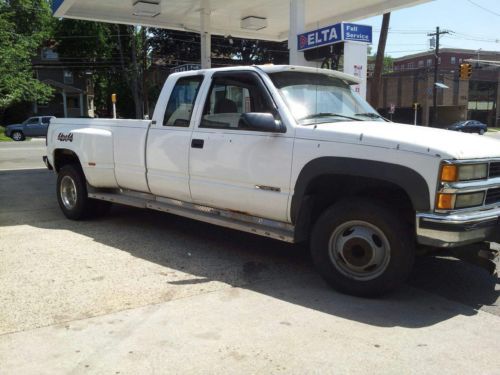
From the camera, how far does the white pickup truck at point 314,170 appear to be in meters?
4.07

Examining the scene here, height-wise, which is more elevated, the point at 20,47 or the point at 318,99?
the point at 20,47

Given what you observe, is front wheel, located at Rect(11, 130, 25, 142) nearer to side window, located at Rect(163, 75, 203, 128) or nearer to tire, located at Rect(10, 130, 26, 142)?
tire, located at Rect(10, 130, 26, 142)

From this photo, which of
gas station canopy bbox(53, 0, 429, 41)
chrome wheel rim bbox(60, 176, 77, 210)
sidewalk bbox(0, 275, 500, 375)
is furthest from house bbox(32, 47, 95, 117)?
sidewalk bbox(0, 275, 500, 375)

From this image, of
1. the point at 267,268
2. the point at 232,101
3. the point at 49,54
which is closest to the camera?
the point at 267,268

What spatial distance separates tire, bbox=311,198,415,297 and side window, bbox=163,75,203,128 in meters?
2.16

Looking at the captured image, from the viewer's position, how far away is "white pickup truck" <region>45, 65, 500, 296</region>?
4074 millimetres

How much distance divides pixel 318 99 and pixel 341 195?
1.09m

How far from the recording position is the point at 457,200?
4.04 meters

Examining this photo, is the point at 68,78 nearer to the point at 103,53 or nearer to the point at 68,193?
the point at 103,53

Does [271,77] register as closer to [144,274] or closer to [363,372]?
[144,274]

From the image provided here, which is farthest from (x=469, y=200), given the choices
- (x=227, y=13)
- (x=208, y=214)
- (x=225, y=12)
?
(x=227, y=13)

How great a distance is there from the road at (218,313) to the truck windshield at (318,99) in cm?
160

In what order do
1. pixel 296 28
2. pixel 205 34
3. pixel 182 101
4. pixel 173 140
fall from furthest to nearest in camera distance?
pixel 205 34 < pixel 296 28 < pixel 182 101 < pixel 173 140

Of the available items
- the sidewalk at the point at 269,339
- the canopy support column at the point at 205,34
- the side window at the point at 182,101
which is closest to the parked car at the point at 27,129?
the canopy support column at the point at 205,34
